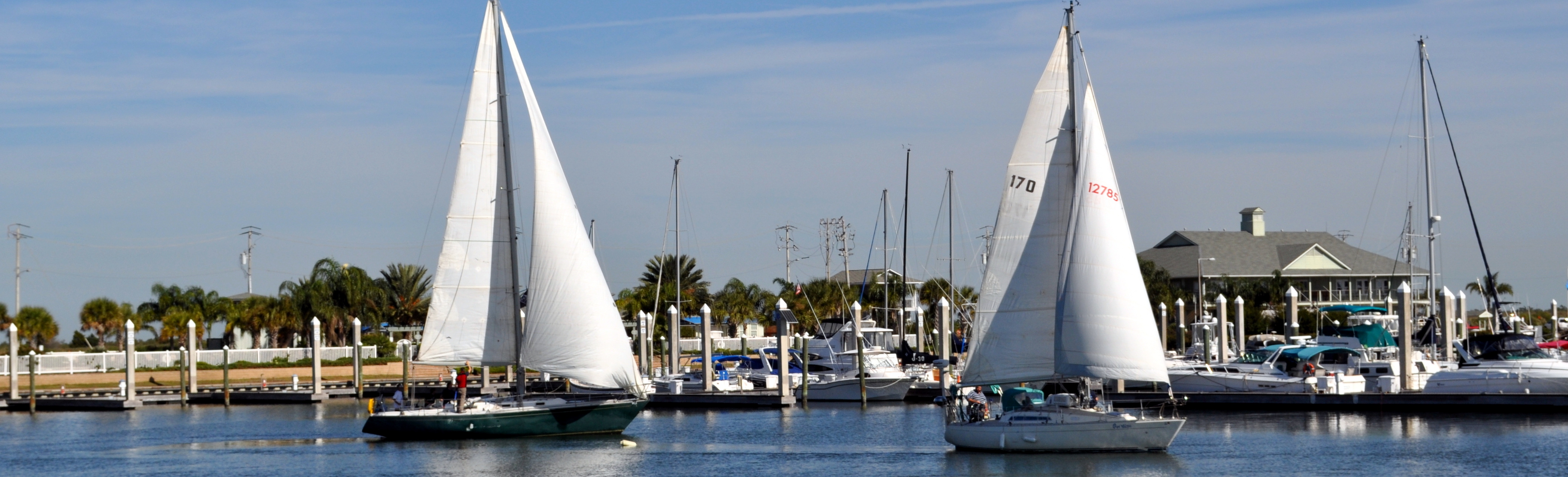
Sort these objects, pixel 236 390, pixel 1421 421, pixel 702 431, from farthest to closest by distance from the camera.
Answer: pixel 236 390, pixel 702 431, pixel 1421 421

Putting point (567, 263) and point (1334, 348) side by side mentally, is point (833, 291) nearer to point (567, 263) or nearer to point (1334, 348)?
point (1334, 348)

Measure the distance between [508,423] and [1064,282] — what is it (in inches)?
548

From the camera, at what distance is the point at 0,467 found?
3519 cm

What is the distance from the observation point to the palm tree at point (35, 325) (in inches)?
2783

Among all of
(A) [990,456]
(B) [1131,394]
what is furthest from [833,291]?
(A) [990,456]

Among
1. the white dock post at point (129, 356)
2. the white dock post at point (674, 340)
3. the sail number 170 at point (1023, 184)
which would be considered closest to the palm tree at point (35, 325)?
the white dock post at point (129, 356)

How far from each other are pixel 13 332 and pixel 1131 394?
37.7m

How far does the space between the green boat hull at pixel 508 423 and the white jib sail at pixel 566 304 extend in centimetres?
128

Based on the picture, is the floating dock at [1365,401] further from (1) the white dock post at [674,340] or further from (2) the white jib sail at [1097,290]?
(1) the white dock post at [674,340]

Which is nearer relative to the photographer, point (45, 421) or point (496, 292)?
point (496, 292)

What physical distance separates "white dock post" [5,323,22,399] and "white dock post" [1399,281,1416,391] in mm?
44071

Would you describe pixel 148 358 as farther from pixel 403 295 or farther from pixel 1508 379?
pixel 1508 379

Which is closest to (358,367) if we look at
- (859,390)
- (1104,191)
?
(859,390)

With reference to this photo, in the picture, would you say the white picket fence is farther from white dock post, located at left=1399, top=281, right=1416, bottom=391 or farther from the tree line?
white dock post, located at left=1399, top=281, right=1416, bottom=391
